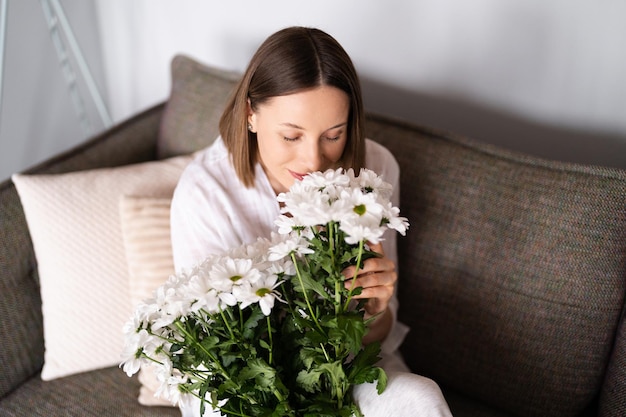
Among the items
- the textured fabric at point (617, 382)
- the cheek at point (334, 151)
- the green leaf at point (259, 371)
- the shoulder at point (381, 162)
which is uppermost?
the cheek at point (334, 151)

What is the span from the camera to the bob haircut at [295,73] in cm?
115

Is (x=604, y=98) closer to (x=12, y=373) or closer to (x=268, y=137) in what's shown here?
(x=268, y=137)

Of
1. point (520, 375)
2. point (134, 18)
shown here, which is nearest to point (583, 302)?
point (520, 375)

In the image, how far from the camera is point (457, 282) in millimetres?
1438

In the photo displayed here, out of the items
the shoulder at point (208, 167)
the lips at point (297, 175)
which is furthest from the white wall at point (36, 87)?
the lips at point (297, 175)

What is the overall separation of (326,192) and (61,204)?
0.88 metres

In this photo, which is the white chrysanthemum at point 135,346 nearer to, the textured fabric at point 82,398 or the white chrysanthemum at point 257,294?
the white chrysanthemum at point 257,294

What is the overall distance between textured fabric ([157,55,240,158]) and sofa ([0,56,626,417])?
132 mm

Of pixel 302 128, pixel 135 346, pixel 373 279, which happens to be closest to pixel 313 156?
pixel 302 128

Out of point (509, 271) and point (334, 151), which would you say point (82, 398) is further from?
point (509, 271)

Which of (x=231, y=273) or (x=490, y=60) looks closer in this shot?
(x=231, y=273)

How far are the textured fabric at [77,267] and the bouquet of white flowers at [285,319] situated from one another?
0.59 metres

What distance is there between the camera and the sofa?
131cm

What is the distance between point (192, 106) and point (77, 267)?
558 millimetres
